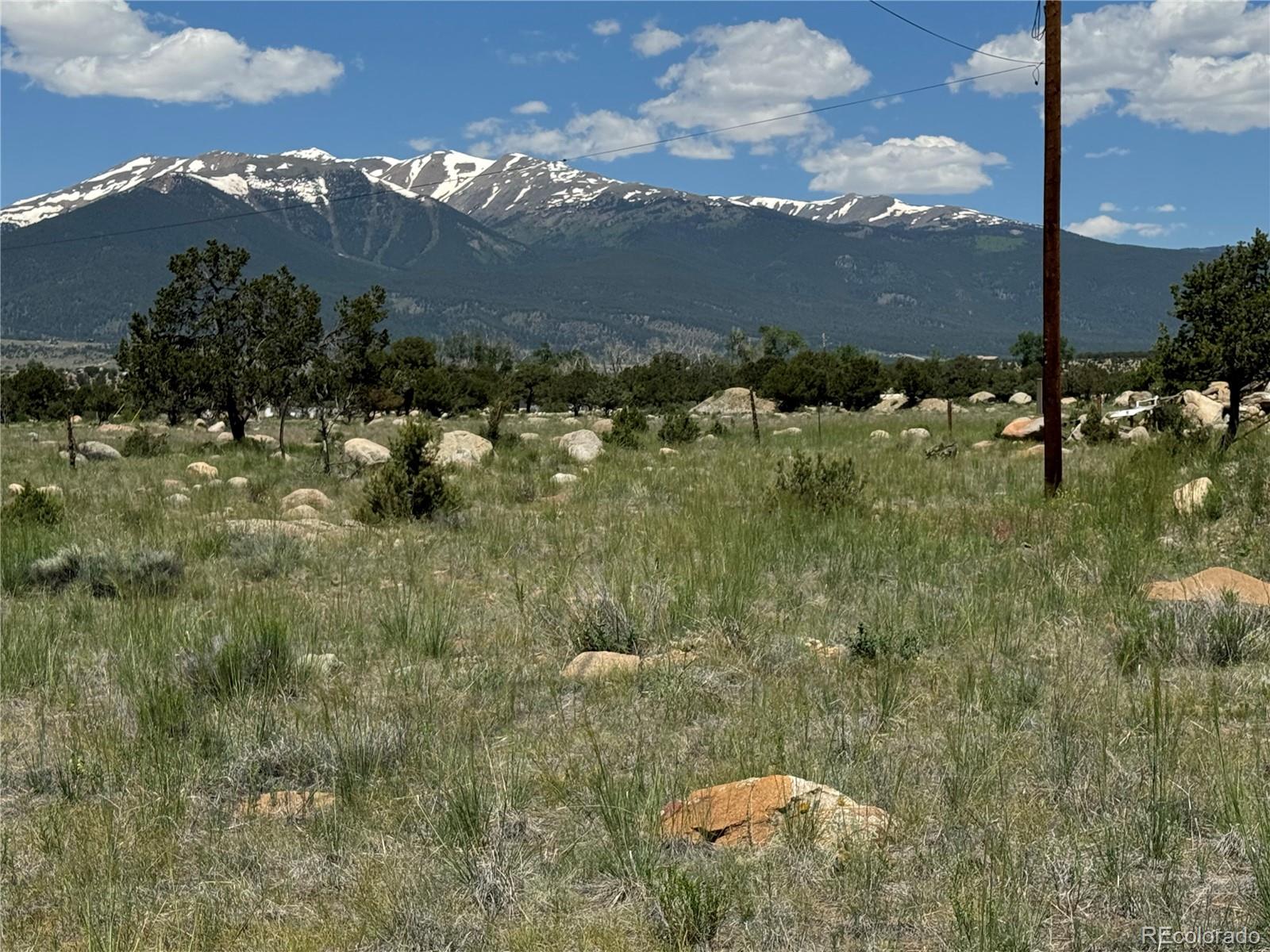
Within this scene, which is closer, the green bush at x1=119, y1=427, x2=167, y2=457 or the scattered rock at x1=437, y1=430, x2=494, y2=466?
the scattered rock at x1=437, y1=430, x2=494, y2=466

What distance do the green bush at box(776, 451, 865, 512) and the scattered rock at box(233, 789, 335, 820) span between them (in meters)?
7.97

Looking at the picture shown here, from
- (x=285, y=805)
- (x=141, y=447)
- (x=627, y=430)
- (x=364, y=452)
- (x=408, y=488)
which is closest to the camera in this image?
(x=285, y=805)

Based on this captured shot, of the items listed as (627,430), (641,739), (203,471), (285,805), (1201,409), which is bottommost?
(285,805)

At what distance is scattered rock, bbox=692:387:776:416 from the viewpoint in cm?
5247

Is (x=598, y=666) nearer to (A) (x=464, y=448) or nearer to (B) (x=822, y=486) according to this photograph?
(B) (x=822, y=486)

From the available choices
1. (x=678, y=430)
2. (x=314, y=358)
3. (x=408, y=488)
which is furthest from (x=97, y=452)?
(x=408, y=488)

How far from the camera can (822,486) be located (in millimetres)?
11961

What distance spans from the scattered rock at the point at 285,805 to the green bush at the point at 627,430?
1974 centimetres

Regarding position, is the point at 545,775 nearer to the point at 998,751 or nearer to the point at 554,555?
the point at 998,751

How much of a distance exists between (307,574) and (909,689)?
19.0ft

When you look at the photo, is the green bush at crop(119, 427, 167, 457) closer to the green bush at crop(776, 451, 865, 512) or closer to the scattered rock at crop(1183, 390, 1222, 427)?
the green bush at crop(776, 451, 865, 512)

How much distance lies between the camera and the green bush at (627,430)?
953 inches

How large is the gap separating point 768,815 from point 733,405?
51780 mm

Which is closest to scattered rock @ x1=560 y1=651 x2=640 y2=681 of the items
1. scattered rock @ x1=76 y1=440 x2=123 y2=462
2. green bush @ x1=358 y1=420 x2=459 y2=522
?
green bush @ x1=358 y1=420 x2=459 y2=522
